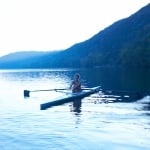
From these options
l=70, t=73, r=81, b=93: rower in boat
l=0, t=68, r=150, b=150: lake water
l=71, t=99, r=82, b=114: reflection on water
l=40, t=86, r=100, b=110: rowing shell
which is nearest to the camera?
l=0, t=68, r=150, b=150: lake water

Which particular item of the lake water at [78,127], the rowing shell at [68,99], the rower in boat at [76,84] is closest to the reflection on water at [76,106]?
the lake water at [78,127]

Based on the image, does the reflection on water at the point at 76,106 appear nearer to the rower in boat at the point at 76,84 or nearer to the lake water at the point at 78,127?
the lake water at the point at 78,127

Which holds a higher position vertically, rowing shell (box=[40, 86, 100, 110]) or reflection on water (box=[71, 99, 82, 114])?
rowing shell (box=[40, 86, 100, 110])

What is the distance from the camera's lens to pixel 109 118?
22953 mm

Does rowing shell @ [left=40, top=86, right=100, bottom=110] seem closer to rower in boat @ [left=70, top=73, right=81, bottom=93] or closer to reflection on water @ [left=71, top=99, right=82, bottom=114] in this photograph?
reflection on water @ [left=71, top=99, right=82, bottom=114]

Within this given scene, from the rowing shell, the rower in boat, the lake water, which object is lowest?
the lake water

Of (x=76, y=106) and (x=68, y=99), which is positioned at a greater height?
(x=68, y=99)

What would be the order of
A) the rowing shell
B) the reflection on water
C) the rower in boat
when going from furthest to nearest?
1. the rower in boat
2. the rowing shell
3. the reflection on water

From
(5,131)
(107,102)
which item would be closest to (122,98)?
(107,102)

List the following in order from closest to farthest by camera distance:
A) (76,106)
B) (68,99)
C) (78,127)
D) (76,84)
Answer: (78,127) < (76,106) < (68,99) < (76,84)

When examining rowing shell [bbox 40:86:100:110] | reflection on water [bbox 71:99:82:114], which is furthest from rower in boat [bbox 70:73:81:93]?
reflection on water [bbox 71:99:82:114]

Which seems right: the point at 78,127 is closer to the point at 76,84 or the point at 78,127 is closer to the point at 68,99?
the point at 68,99

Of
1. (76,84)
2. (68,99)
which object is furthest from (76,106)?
(76,84)

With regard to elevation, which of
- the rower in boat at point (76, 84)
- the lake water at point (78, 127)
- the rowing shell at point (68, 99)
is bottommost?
the lake water at point (78, 127)
